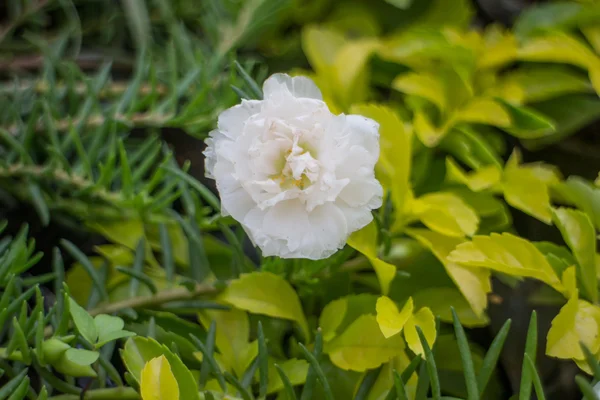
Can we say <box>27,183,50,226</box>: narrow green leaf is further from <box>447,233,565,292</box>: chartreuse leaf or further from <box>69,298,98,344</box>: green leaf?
<box>447,233,565,292</box>: chartreuse leaf

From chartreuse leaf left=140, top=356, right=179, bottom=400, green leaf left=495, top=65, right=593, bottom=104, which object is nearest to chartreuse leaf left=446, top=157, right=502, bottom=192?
green leaf left=495, top=65, right=593, bottom=104

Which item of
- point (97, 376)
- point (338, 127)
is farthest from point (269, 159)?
point (97, 376)

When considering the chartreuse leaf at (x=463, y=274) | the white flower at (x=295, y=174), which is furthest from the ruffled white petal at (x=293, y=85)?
the chartreuse leaf at (x=463, y=274)

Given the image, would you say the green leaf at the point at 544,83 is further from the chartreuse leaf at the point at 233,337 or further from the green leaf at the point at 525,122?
the chartreuse leaf at the point at 233,337

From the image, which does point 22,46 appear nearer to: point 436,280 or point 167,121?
point 167,121

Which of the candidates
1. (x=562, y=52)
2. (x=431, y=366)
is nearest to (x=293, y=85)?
(x=431, y=366)

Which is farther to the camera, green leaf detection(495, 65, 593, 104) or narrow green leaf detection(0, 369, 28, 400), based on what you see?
green leaf detection(495, 65, 593, 104)

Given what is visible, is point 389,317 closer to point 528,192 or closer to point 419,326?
point 419,326
